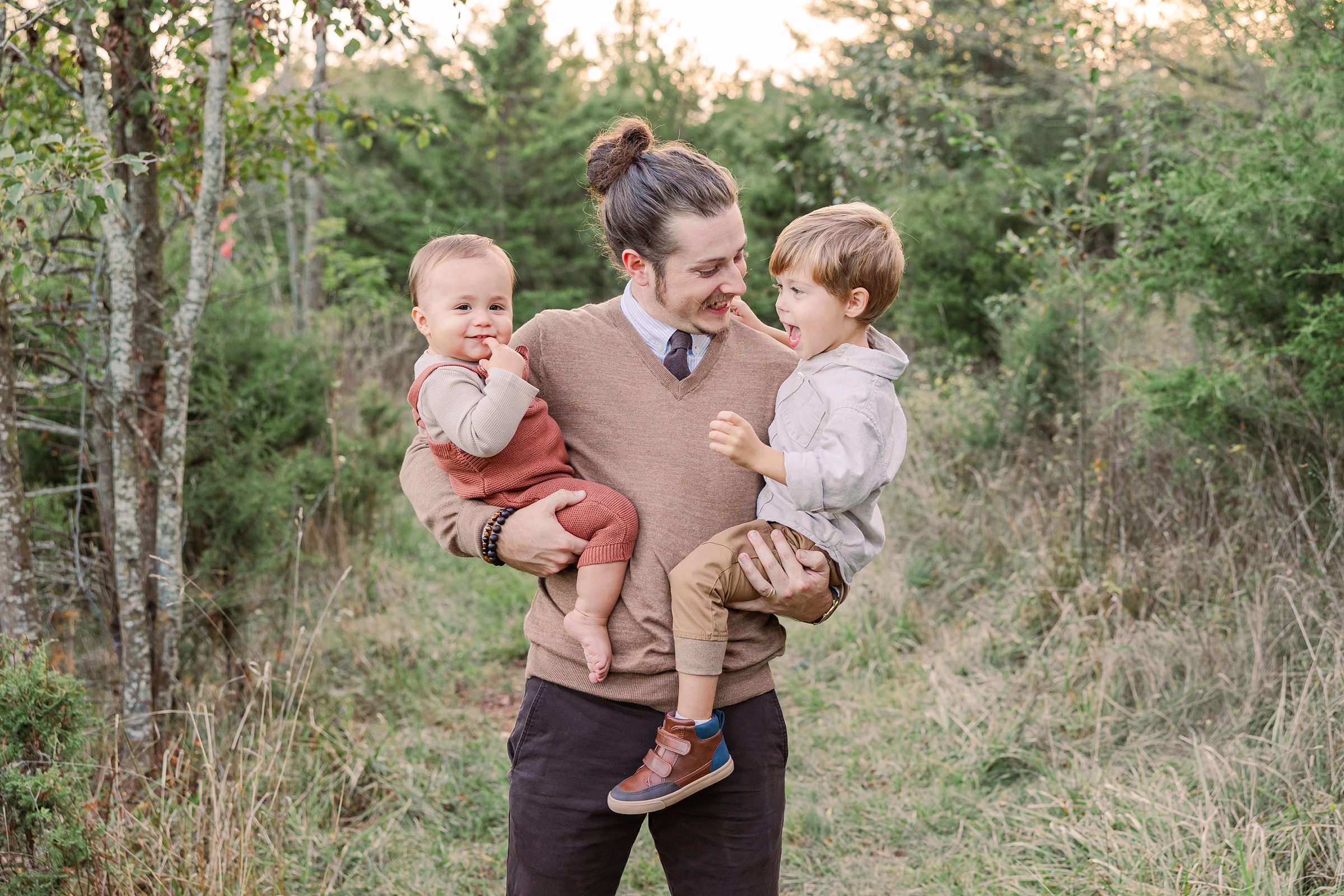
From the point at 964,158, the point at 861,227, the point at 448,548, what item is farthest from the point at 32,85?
the point at 964,158

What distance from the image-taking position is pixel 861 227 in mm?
1864

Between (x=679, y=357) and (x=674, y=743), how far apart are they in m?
0.70

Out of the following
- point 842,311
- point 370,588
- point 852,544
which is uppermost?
point 842,311

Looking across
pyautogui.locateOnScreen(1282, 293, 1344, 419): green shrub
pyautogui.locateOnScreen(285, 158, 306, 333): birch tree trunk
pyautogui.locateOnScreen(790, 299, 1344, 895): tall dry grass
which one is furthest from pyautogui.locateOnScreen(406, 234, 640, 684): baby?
pyautogui.locateOnScreen(285, 158, 306, 333): birch tree trunk

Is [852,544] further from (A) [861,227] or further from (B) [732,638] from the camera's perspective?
(A) [861,227]

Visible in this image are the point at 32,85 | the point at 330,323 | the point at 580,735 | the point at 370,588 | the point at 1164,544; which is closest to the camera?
the point at 580,735

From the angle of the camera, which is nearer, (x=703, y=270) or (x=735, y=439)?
(x=735, y=439)

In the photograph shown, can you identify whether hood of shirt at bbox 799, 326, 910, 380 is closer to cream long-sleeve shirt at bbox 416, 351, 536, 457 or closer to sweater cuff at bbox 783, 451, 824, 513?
sweater cuff at bbox 783, 451, 824, 513

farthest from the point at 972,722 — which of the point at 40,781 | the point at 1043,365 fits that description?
the point at 40,781

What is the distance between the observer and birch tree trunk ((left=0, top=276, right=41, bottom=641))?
108 inches

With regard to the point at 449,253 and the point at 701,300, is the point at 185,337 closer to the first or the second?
the point at 449,253

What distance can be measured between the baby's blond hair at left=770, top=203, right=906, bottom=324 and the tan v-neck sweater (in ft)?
0.55

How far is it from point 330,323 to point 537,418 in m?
6.08

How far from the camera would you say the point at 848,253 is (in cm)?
183
